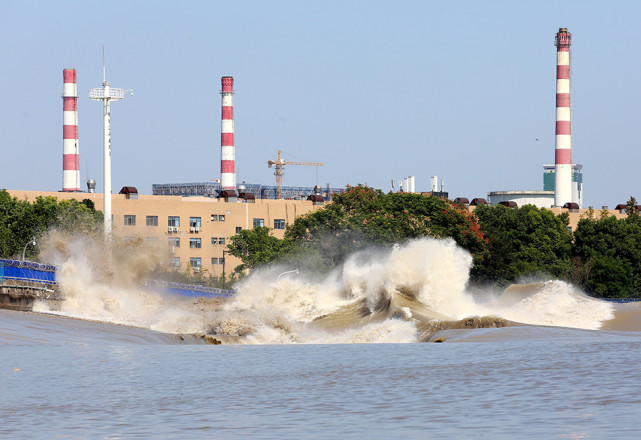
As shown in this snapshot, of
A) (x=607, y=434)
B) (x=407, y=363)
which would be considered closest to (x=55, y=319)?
(x=407, y=363)

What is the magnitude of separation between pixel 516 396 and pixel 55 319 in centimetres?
2501

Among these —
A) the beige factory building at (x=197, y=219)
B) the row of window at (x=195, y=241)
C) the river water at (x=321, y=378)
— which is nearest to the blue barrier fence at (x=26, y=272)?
the river water at (x=321, y=378)

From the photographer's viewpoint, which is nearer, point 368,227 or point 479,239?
point 368,227

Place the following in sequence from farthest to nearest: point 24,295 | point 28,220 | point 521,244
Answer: point 521,244, point 28,220, point 24,295

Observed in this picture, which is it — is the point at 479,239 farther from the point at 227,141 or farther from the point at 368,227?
the point at 227,141

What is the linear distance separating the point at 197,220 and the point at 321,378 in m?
84.1

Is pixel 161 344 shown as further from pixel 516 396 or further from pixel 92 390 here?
pixel 516 396

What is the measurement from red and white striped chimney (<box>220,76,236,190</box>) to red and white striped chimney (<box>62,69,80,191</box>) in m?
14.5

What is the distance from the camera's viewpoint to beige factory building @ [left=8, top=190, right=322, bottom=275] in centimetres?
9869

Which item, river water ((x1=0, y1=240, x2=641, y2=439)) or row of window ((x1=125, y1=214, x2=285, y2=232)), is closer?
river water ((x1=0, y1=240, x2=641, y2=439))

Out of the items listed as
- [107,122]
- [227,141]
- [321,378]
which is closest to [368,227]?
[107,122]

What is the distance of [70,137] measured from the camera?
10331 centimetres

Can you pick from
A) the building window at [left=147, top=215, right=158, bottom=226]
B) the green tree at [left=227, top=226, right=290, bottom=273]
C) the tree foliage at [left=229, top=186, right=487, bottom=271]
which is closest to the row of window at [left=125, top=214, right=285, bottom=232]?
the building window at [left=147, top=215, right=158, bottom=226]

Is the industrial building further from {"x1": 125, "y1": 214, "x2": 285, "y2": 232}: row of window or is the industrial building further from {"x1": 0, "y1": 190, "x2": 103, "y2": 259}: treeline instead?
{"x1": 0, "y1": 190, "x2": 103, "y2": 259}: treeline
